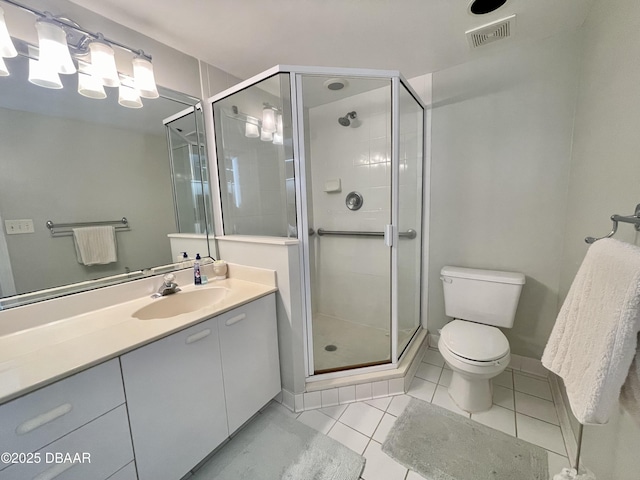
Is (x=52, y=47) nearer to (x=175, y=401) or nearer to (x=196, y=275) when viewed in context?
(x=196, y=275)

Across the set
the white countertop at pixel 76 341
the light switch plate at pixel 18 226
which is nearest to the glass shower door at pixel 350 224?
the white countertop at pixel 76 341

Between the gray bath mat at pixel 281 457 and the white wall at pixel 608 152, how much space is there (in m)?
0.96

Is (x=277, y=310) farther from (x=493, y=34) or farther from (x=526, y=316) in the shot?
(x=493, y=34)

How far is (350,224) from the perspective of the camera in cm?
232

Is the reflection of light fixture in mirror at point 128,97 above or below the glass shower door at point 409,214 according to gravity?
above

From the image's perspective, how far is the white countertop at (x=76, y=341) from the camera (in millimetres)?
720

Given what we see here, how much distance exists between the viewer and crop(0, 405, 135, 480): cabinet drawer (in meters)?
0.69

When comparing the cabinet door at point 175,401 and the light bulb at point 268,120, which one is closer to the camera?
the cabinet door at point 175,401

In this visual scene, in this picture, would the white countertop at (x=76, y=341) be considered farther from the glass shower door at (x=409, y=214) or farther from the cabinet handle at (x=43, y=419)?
the glass shower door at (x=409, y=214)

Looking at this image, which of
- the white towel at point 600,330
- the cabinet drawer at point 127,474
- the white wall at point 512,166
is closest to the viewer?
the white towel at point 600,330

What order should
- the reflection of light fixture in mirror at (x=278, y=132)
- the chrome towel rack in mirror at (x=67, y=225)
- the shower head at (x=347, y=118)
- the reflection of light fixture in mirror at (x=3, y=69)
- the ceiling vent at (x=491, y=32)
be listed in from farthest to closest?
the shower head at (x=347, y=118) → the reflection of light fixture in mirror at (x=278, y=132) → the ceiling vent at (x=491, y=32) → the chrome towel rack in mirror at (x=67, y=225) → the reflection of light fixture in mirror at (x=3, y=69)

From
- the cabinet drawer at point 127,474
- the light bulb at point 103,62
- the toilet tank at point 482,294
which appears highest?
the light bulb at point 103,62

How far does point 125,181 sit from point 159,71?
2.26ft

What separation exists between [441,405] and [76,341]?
1.88m
